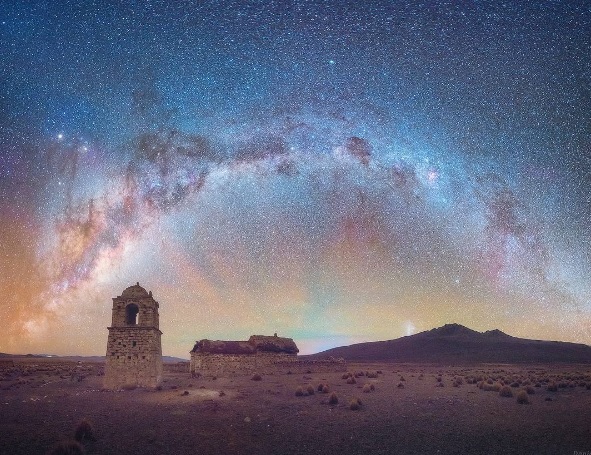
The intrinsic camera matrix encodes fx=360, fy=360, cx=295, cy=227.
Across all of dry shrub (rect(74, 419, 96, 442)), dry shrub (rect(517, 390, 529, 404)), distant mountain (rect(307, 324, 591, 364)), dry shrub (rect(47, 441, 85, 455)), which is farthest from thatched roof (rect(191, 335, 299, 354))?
distant mountain (rect(307, 324, 591, 364))

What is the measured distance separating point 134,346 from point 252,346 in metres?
15.9

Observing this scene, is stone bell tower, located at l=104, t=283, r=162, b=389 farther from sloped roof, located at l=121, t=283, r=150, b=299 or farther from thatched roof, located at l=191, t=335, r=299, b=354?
thatched roof, located at l=191, t=335, r=299, b=354

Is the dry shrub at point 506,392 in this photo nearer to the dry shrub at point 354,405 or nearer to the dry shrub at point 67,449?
the dry shrub at point 354,405

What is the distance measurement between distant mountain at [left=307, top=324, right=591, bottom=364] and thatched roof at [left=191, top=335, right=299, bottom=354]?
47.3 m

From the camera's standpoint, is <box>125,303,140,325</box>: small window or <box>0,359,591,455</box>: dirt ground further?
<box>125,303,140,325</box>: small window

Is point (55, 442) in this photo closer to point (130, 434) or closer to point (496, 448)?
point (130, 434)

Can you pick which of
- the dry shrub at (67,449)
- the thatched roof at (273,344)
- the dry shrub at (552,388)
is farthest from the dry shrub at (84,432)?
the dry shrub at (552,388)

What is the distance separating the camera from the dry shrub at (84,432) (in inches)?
539

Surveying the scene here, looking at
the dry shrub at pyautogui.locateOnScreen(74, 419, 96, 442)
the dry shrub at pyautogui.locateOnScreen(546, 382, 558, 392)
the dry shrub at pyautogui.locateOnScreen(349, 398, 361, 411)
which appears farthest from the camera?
the dry shrub at pyautogui.locateOnScreen(546, 382, 558, 392)

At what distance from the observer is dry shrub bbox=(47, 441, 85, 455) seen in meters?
12.0

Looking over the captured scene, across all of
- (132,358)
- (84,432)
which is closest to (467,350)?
(132,358)

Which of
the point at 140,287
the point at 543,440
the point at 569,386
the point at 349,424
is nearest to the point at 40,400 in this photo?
the point at 140,287

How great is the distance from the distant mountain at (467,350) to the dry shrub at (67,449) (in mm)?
75779

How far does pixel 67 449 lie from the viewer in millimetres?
12117
